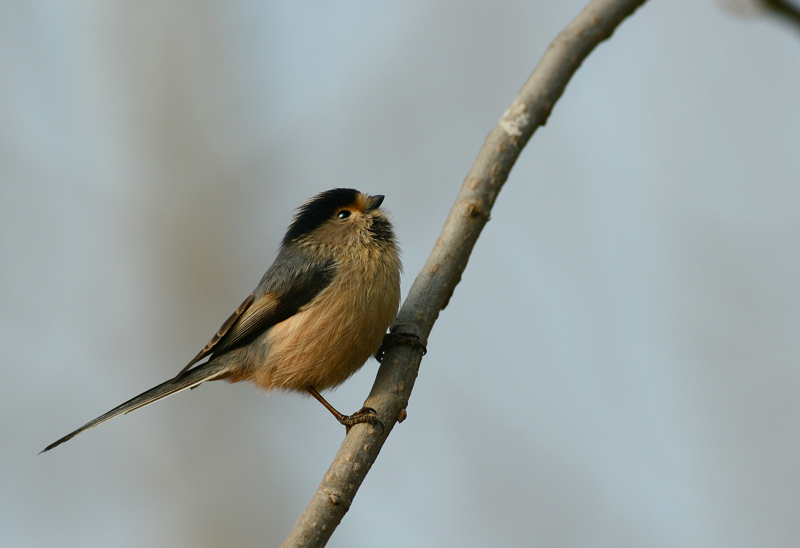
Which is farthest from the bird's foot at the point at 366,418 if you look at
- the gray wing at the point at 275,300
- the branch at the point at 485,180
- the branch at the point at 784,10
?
the branch at the point at 784,10

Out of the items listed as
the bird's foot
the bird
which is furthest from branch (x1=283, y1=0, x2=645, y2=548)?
the bird

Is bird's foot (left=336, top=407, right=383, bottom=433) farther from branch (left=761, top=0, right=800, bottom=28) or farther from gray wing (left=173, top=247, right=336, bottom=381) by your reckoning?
branch (left=761, top=0, right=800, bottom=28)

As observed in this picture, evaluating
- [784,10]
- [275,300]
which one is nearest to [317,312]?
[275,300]

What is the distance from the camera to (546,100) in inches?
142

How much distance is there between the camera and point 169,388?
4.11 meters

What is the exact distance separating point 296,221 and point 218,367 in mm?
1082

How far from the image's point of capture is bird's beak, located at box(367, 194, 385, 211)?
15.3 ft

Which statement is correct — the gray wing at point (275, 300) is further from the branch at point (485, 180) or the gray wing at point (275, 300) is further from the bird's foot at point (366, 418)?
the bird's foot at point (366, 418)

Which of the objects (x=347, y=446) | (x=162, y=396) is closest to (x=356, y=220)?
(x=162, y=396)

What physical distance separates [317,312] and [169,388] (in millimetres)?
950

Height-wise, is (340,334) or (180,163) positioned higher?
(180,163)

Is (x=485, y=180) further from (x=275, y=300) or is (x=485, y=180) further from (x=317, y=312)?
(x=275, y=300)

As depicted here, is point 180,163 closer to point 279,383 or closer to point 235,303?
point 235,303

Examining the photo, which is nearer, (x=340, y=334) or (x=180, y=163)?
(x=340, y=334)
